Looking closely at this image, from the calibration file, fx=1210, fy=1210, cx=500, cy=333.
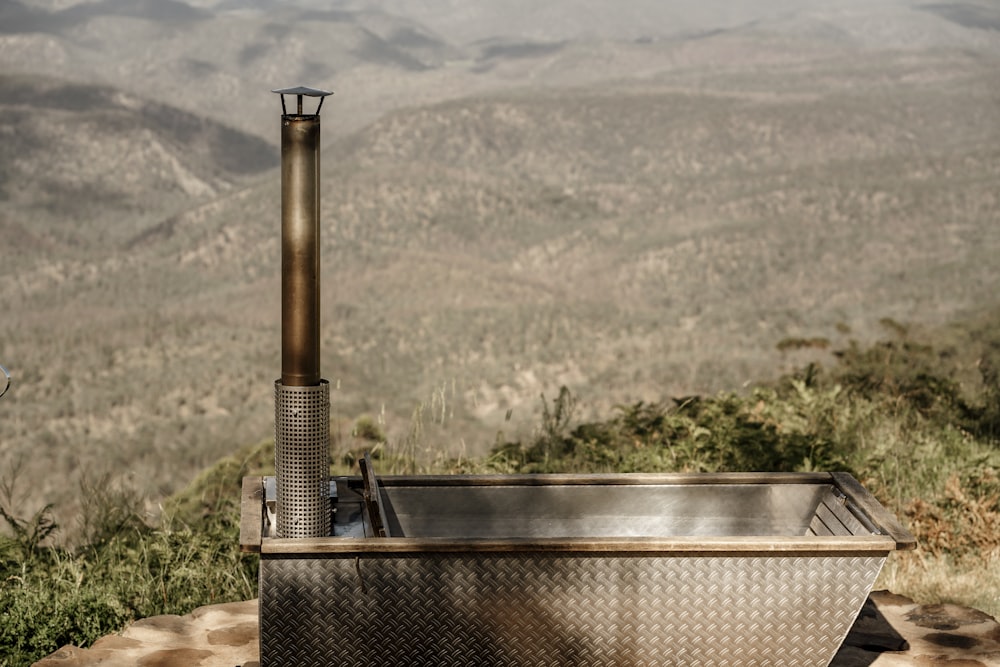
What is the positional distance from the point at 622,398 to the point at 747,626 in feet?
51.4

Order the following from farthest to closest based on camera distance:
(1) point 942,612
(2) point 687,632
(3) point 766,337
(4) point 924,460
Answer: (3) point 766,337 → (4) point 924,460 → (1) point 942,612 → (2) point 687,632

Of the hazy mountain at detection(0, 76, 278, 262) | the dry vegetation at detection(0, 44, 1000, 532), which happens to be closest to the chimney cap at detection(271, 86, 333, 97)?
the dry vegetation at detection(0, 44, 1000, 532)

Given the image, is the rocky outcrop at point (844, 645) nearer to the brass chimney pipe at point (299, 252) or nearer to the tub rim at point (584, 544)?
the tub rim at point (584, 544)

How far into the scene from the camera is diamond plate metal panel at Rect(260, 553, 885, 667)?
2.83 meters

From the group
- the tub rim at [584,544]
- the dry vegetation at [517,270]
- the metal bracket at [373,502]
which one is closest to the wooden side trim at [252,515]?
the tub rim at [584,544]

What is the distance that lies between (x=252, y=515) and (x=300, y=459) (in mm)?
182

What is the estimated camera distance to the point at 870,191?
111 ft

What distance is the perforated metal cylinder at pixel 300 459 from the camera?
116 inches

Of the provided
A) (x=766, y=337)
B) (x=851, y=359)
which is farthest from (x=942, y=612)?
(x=766, y=337)

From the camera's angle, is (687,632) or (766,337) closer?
(687,632)

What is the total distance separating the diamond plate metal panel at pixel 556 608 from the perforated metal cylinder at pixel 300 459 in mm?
203

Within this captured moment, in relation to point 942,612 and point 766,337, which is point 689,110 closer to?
point 766,337

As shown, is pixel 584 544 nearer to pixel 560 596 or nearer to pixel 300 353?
pixel 560 596

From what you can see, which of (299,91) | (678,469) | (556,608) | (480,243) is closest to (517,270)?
(480,243)
